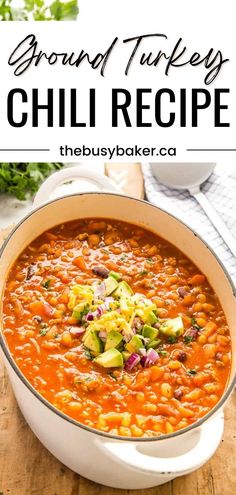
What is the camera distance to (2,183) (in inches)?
183

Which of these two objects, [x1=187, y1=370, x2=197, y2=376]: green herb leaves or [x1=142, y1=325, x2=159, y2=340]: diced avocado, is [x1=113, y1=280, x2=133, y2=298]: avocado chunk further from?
[x1=187, y1=370, x2=197, y2=376]: green herb leaves

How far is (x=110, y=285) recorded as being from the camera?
3.63 metres

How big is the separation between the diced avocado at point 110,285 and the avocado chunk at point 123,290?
0.02 metres

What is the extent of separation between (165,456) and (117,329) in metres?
0.64

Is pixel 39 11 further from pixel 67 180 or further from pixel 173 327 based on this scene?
pixel 173 327

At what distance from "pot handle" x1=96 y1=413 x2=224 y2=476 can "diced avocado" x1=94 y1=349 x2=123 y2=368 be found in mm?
486

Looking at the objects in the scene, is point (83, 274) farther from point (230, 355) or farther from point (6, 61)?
point (6, 61)

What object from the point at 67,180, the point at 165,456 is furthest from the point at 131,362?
the point at 67,180

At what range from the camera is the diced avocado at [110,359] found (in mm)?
3311

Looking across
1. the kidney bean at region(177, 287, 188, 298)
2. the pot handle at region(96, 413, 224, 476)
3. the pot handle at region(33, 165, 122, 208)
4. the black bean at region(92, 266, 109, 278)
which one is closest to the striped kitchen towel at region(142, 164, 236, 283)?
the pot handle at region(33, 165, 122, 208)

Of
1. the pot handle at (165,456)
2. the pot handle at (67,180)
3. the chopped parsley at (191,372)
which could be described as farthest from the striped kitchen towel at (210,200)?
the pot handle at (165,456)

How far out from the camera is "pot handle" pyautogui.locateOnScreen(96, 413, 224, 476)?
281cm

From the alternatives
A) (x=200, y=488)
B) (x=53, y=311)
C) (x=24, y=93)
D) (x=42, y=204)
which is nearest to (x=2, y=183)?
(x=24, y=93)

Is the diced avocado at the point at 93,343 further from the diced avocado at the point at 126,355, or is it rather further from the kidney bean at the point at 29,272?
→ the kidney bean at the point at 29,272
